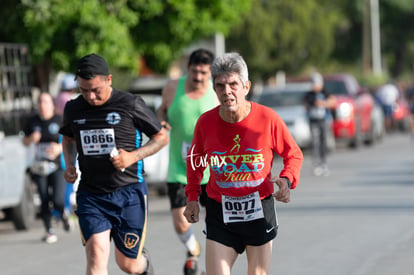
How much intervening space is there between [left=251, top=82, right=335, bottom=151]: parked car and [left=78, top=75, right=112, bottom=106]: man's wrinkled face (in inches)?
651

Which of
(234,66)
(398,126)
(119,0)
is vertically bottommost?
(398,126)

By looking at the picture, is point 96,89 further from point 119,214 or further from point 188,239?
point 188,239

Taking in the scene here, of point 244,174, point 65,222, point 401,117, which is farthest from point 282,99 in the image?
point 244,174

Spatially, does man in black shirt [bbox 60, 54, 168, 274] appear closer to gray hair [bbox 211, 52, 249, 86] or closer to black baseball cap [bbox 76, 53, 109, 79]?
black baseball cap [bbox 76, 53, 109, 79]

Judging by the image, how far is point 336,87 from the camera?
87.6 feet

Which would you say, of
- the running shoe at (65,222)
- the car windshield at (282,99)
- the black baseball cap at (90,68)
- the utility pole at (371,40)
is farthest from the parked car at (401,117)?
the black baseball cap at (90,68)

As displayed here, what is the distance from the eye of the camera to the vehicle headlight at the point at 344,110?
25297 mm

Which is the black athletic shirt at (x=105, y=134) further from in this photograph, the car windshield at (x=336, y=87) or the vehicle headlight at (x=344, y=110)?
the car windshield at (x=336, y=87)

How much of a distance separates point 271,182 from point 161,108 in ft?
10.7

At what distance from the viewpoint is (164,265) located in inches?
375

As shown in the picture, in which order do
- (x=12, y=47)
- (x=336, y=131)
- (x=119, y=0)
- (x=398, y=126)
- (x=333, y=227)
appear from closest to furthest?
(x=333, y=227), (x=12, y=47), (x=119, y=0), (x=336, y=131), (x=398, y=126)

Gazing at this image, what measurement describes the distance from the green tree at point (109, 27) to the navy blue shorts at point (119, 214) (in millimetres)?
11450

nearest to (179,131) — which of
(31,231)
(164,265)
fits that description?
(164,265)

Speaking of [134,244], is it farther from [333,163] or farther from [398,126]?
[398,126]
